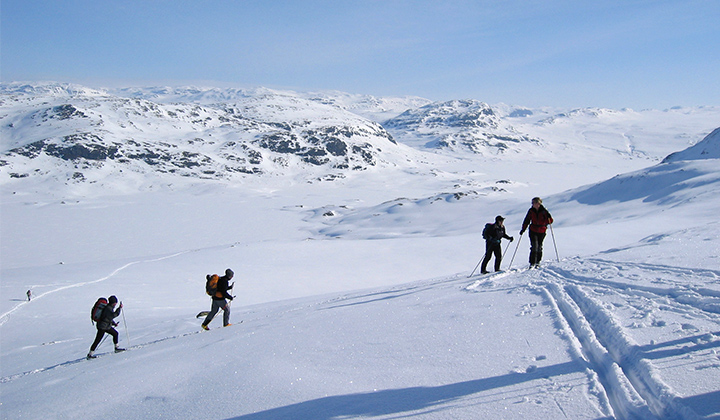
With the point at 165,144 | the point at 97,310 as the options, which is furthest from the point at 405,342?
the point at 165,144

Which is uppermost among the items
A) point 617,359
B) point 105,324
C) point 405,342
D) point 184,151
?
point 184,151

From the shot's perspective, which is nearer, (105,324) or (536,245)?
(105,324)

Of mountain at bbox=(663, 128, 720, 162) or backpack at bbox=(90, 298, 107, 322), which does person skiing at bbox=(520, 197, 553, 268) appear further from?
mountain at bbox=(663, 128, 720, 162)

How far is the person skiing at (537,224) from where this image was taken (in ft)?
36.1

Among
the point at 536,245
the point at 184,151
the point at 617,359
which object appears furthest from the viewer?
the point at 184,151


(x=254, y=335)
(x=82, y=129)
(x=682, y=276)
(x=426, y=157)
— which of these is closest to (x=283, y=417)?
(x=254, y=335)

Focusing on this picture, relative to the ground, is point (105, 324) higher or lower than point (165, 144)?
lower

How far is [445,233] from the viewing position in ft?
149

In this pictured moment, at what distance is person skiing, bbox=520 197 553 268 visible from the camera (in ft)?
36.1

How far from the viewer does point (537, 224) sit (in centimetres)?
1107

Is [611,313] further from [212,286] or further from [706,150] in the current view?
[706,150]

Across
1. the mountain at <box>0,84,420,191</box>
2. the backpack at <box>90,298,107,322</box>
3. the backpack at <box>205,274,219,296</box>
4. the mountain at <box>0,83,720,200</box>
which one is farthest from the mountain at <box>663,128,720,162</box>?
the mountain at <box>0,84,420,191</box>

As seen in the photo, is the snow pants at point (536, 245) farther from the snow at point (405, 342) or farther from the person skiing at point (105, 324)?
the person skiing at point (105, 324)

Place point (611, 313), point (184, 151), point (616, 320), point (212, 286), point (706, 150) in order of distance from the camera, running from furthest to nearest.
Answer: point (184, 151) → point (706, 150) → point (212, 286) → point (611, 313) → point (616, 320)
